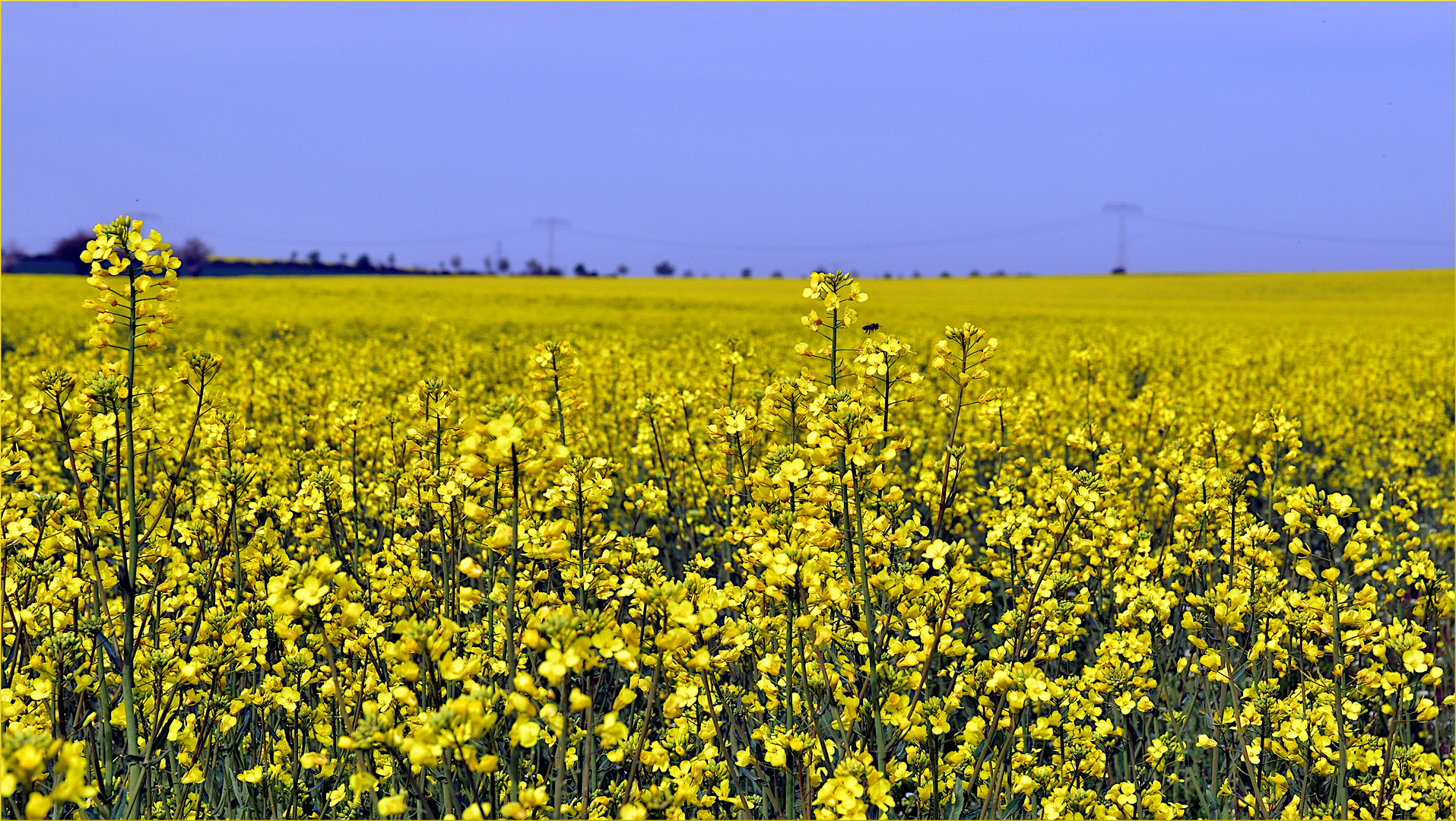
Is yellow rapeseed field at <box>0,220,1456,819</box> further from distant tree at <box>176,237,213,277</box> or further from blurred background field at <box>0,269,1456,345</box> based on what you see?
distant tree at <box>176,237,213,277</box>

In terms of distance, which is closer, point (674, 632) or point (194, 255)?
point (674, 632)

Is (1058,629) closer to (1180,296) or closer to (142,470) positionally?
(142,470)

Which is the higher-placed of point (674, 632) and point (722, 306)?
point (722, 306)

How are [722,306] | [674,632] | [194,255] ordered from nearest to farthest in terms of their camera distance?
[674,632] < [722,306] < [194,255]

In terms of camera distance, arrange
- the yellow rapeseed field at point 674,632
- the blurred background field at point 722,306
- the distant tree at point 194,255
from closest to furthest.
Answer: the yellow rapeseed field at point 674,632, the blurred background field at point 722,306, the distant tree at point 194,255

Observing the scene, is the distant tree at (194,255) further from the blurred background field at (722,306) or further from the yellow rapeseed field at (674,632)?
→ the yellow rapeseed field at (674,632)

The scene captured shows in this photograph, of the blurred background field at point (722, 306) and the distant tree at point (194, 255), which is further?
the distant tree at point (194, 255)

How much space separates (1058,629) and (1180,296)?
164 ft

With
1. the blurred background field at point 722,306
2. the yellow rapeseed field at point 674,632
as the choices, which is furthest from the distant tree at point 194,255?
the yellow rapeseed field at point 674,632

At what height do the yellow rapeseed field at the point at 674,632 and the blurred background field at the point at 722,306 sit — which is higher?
the blurred background field at the point at 722,306

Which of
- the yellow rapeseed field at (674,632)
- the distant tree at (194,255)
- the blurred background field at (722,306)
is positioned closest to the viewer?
the yellow rapeseed field at (674,632)

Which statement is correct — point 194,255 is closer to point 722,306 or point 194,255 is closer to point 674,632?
point 722,306

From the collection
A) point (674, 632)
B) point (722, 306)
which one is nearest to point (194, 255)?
point (722, 306)

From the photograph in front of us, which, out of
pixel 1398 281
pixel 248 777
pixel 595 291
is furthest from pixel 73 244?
pixel 1398 281
